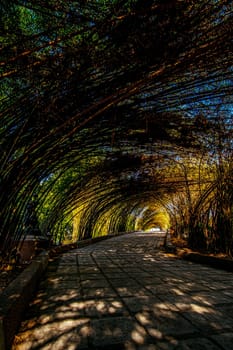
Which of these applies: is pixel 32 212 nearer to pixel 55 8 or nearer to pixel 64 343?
Answer: pixel 64 343

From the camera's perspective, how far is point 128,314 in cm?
160

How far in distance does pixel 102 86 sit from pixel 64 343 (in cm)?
253

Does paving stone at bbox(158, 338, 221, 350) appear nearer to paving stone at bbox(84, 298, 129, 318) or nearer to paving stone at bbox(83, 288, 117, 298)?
paving stone at bbox(84, 298, 129, 318)

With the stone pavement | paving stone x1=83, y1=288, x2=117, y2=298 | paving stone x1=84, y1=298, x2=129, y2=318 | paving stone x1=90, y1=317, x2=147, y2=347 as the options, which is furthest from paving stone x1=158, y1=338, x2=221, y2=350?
paving stone x1=83, y1=288, x2=117, y2=298

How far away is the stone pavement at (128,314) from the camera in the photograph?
1.25 meters

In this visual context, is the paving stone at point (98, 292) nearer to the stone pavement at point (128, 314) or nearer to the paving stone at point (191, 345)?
the stone pavement at point (128, 314)

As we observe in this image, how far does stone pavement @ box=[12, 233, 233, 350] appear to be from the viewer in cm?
125

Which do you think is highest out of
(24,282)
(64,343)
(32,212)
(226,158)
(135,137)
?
(135,137)

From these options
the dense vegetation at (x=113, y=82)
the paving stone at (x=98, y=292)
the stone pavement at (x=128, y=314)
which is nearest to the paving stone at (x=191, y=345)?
the stone pavement at (x=128, y=314)

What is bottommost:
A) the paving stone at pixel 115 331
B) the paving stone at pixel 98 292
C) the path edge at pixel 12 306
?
the paving stone at pixel 98 292

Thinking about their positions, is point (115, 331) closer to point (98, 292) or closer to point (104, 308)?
point (104, 308)

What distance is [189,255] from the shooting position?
4.47 meters

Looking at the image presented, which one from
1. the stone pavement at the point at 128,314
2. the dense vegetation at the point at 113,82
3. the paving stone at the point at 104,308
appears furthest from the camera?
the dense vegetation at the point at 113,82

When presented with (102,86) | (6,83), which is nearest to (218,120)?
(102,86)
